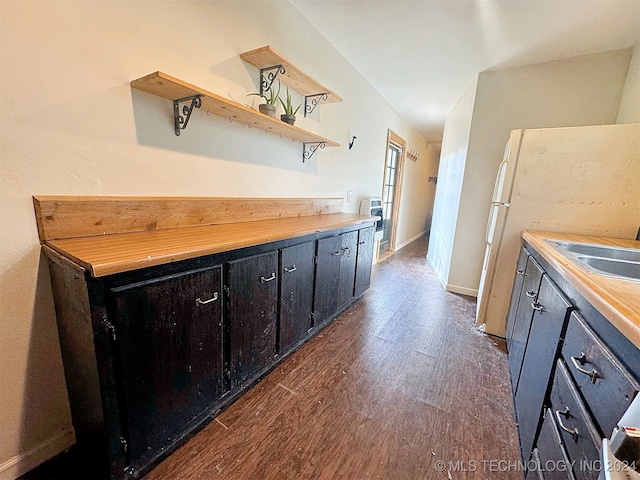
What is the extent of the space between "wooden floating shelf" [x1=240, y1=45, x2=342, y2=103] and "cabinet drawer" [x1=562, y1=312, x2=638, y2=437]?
1909mm

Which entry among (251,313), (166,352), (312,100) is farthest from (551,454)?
(312,100)

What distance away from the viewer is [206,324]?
1.14 metres

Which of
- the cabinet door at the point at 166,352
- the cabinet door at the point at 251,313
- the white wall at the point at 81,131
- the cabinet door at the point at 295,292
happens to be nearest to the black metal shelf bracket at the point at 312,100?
the white wall at the point at 81,131

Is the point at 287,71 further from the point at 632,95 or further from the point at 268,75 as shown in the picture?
the point at 632,95

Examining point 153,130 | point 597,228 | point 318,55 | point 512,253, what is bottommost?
point 512,253

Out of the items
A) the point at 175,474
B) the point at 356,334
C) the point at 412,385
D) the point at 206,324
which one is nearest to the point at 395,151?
the point at 356,334

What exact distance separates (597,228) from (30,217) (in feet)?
10.4

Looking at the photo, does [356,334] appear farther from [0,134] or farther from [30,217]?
[0,134]

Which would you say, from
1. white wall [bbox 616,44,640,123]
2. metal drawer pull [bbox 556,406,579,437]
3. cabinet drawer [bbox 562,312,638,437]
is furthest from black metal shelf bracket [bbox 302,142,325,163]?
white wall [bbox 616,44,640,123]

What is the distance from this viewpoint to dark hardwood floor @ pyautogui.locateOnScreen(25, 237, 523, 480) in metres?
1.11

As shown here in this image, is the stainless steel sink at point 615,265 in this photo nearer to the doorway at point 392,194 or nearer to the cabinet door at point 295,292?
the cabinet door at point 295,292

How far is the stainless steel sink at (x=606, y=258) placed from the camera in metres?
1.24

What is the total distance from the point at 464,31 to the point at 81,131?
268 cm

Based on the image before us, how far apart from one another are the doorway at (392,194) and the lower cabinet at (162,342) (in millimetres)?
3430
